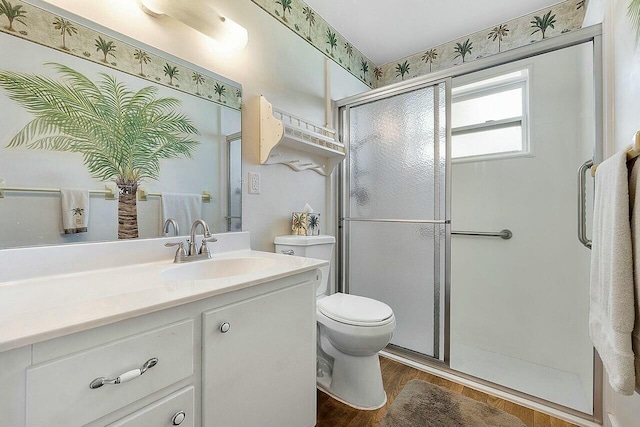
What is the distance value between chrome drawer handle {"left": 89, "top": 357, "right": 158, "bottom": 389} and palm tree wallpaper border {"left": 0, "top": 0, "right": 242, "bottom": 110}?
1065mm

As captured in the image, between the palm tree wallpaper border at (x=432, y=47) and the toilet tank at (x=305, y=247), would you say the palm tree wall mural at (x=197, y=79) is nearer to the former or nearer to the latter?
the palm tree wallpaper border at (x=432, y=47)

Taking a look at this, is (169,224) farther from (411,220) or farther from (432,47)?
(432,47)

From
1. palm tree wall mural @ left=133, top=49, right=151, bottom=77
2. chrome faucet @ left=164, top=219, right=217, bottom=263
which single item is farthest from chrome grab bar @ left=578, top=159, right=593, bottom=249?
palm tree wall mural @ left=133, top=49, right=151, bottom=77

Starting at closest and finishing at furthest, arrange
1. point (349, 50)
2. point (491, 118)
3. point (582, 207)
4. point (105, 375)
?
1. point (105, 375)
2. point (582, 207)
3. point (491, 118)
4. point (349, 50)

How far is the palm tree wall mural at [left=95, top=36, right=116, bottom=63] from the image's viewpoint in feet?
3.38

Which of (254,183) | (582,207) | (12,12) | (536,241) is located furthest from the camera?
(536,241)

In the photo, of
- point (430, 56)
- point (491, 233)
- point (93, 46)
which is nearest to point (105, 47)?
point (93, 46)

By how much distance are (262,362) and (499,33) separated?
8.65 ft

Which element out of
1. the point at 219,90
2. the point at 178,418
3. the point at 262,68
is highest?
the point at 262,68

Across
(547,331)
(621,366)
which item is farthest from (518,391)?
(621,366)

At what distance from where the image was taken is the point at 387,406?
1447mm

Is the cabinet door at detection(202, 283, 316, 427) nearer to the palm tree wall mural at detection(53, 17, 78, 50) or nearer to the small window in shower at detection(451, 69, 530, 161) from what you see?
the palm tree wall mural at detection(53, 17, 78, 50)

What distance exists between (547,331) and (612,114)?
136 centimetres

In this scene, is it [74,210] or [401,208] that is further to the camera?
[401,208]
